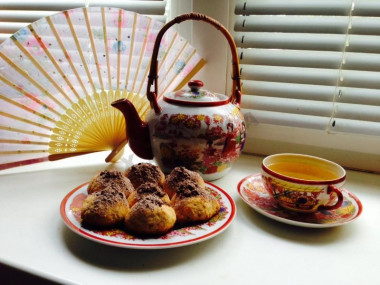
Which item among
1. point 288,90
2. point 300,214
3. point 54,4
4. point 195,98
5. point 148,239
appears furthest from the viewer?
point 54,4

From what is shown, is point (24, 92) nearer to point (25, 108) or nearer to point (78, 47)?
point (25, 108)

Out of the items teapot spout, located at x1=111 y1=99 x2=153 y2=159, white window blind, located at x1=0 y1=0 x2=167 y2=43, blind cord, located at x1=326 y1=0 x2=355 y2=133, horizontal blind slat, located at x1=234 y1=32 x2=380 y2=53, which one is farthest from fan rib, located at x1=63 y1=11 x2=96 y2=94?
blind cord, located at x1=326 y1=0 x2=355 y2=133

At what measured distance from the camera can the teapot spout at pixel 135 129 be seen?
758mm

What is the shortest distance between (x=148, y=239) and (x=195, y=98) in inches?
12.4

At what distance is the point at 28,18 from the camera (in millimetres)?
1009

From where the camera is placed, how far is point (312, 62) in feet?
2.68

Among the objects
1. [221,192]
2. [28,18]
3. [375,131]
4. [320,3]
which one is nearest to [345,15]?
[320,3]

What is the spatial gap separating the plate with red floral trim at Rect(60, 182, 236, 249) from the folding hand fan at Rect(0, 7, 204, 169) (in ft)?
0.78

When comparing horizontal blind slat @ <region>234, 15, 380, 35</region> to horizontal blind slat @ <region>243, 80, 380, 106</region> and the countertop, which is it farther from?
the countertop

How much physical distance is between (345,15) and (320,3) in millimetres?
56

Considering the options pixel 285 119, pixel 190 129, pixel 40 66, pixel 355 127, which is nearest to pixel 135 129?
pixel 190 129

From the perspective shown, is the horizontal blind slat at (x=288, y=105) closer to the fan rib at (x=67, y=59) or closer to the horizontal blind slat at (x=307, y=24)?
the horizontal blind slat at (x=307, y=24)

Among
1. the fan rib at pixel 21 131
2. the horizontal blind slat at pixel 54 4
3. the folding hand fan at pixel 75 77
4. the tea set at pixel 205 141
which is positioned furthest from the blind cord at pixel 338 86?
the fan rib at pixel 21 131

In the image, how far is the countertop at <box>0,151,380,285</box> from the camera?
0.50 meters
